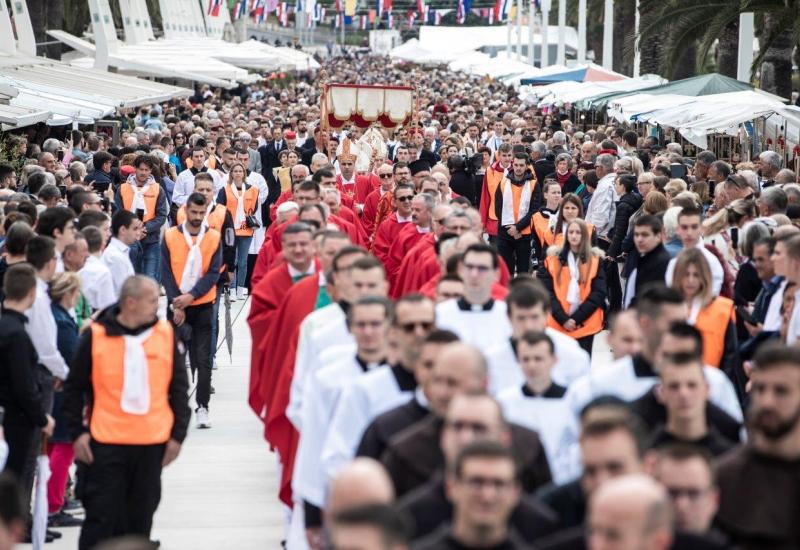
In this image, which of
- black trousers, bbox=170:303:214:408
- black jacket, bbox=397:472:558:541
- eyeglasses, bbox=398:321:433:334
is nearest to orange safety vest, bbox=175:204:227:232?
black trousers, bbox=170:303:214:408

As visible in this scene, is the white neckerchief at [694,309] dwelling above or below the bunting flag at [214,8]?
below

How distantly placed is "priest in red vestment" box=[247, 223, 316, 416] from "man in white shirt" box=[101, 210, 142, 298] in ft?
4.75

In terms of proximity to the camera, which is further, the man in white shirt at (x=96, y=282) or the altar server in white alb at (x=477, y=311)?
the man in white shirt at (x=96, y=282)

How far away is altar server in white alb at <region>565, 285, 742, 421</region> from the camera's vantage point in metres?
7.20

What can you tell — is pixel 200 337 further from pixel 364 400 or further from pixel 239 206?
pixel 239 206

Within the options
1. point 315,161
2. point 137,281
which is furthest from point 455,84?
point 137,281

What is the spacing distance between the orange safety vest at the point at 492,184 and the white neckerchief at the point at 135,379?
11.1 meters

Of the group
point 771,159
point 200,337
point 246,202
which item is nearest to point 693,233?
point 200,337

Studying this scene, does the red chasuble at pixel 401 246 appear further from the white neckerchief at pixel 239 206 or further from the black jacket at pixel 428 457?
the black jacket at pixel 428 457

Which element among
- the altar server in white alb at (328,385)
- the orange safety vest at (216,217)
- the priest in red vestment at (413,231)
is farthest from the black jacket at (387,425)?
the orange safety vest at (216,217)

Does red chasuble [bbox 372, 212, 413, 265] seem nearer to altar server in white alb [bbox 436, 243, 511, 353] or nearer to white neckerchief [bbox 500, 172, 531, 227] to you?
white neckerchief [bbox 500, 172, 531, 227]

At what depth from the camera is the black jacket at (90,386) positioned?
845cm

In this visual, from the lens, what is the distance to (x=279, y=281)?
10781mm

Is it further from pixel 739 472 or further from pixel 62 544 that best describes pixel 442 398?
pixel 62 544
